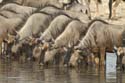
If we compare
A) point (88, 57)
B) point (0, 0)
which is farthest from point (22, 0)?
point (88, 57)

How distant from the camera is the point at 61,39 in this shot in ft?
139

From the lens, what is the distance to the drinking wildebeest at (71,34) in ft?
138

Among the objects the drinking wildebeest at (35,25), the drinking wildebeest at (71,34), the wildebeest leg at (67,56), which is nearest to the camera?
the wildebeest leg at (67,56)

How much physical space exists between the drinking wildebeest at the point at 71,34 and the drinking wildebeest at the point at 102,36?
0.88 meters

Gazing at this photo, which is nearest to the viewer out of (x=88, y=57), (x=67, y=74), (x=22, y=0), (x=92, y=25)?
(x=67, y=74)

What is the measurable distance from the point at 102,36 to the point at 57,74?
677 cm

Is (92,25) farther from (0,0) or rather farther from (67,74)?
(0,0)

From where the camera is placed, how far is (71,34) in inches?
1688

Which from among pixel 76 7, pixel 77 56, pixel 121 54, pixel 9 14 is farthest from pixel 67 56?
pixel 76 7

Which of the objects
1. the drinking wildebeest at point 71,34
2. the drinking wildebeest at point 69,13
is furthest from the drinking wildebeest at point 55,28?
the drinking wildebeest at point 69,13

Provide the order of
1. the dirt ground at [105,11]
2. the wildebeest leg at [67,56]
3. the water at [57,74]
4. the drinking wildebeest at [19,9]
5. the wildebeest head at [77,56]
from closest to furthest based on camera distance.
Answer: the water at [57,74] < the wildebeest head at [77,56] < the wildebeest leg at [67,56] < the drinking wildebeest at [19,9] < the dirt ground at [105,11]

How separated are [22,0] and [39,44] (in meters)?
17.8

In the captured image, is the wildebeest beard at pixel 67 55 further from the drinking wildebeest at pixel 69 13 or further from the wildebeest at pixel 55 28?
the drinking wildebeest at pixel 69 13

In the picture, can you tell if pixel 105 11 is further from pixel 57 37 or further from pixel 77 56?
pixel 77 56
